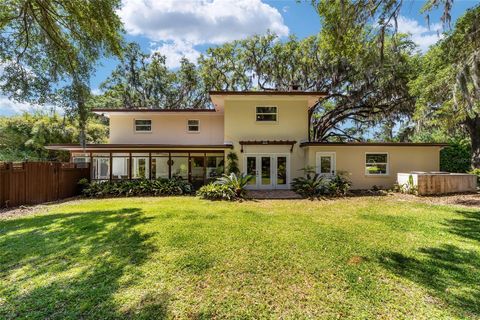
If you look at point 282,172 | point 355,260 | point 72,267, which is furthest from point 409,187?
point 72,267

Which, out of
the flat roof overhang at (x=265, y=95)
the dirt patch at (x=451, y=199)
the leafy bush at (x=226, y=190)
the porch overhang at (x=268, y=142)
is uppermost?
the flat roof overhang at (x=265, y=95)

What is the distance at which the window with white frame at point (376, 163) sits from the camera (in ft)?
47.3

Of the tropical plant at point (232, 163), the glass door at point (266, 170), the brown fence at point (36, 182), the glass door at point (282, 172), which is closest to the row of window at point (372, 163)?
the glass door at point (282, 172)

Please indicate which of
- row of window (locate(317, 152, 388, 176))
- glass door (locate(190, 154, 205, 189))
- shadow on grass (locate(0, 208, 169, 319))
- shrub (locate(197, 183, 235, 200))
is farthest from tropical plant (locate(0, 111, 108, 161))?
row of window (locate(317, 152, 388, 176))

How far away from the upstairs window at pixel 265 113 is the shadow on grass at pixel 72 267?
9286 millimetres

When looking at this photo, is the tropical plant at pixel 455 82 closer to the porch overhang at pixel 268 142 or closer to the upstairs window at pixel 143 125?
the porch overhang at pixel 268 142

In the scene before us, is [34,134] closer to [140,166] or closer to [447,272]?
[140,166]

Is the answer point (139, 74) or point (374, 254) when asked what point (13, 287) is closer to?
point (374, 254)

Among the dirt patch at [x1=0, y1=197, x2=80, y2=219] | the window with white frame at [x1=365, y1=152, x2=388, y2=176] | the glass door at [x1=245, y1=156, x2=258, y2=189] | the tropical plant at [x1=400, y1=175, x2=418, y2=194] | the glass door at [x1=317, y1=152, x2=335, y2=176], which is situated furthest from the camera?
the glass door at [x1=245, y1=156, x2=258, y2=189]

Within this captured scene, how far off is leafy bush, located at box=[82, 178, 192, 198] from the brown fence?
2.88ft

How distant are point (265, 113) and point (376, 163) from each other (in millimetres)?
7008

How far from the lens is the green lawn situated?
345cm

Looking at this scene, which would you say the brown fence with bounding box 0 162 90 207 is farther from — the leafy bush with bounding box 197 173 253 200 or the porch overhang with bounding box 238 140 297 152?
the porch overhang with bounding box 238 140 297 152

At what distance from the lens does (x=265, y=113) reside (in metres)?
14.9
